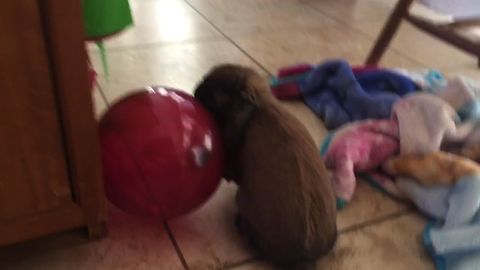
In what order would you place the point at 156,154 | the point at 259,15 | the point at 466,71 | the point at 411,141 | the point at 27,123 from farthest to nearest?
the point at 259,15, the point at 466,71, the point at 411,141, the point at 156,154, the point at 27,123

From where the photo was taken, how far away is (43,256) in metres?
0.79

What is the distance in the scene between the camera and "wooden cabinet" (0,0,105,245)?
57 centimetres

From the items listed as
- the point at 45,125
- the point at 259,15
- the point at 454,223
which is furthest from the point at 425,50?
the point at 45,125

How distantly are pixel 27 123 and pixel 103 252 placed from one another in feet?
0.88

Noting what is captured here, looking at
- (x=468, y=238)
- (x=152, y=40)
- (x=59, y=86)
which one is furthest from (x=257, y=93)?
(x=152, y=40)

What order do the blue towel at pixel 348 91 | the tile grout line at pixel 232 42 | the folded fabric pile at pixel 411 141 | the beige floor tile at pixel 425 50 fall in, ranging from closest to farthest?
1. the folded fabric pile at pixel 411 141
2. the blue towel at pixel 348 91
3. the tile grout line at pixel 232 42
4. the beige floor tile at pixel 425 50

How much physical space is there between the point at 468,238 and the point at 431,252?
6 centimetres

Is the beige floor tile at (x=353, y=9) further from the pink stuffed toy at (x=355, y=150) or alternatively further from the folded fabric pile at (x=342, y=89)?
the pink stuffed toy at (x=355, y=150)

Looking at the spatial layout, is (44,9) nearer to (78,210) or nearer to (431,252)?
(78,210)

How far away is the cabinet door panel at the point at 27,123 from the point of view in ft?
1.86

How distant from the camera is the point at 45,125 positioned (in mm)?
644

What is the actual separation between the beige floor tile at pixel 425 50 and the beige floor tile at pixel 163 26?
60 centimetres

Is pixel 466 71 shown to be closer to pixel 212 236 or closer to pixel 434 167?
pixel 434 167

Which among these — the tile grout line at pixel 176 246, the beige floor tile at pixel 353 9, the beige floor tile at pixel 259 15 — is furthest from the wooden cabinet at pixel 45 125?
the beige floor tile at pixel 353 9
